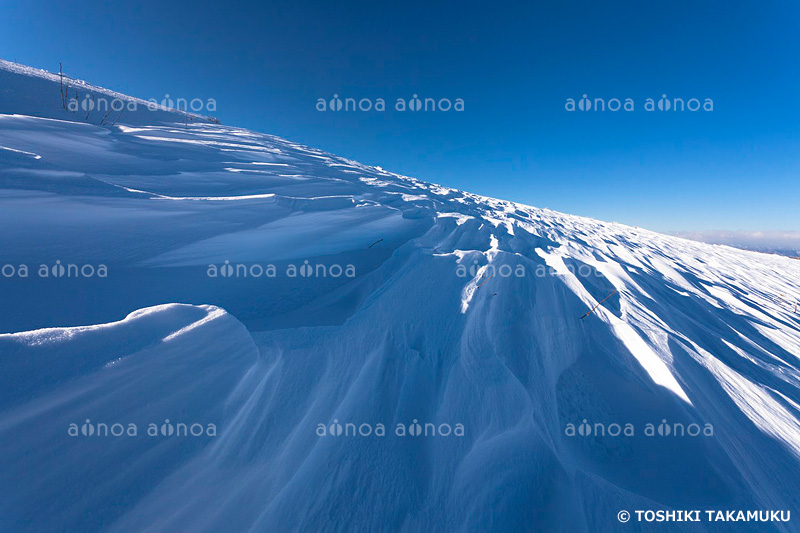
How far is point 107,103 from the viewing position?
4.05 meters

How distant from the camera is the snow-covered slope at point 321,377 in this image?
0.97 meters

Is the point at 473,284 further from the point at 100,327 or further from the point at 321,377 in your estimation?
the point at 100,327

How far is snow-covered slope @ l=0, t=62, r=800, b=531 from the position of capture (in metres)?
0.97

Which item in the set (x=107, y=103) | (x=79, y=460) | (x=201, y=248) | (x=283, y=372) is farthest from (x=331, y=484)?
(x=107, y=103)

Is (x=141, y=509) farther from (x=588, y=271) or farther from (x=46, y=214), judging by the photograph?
(x=588, y=271)

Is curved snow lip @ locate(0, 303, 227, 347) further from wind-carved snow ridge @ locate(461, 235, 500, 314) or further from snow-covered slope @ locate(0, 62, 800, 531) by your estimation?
wind-carved snow ridge @ locate(461, 235, 500, 314)

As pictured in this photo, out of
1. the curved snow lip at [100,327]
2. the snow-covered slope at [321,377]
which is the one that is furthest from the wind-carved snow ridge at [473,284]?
the curved snow lip at [100,327]

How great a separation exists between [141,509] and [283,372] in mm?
618

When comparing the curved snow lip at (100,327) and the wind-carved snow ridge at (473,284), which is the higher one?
the wind-carved snow ridge at (473,284)

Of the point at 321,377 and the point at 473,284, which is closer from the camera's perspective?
the point at 321,377

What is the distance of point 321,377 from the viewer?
1409 mm

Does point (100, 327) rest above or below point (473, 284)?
below

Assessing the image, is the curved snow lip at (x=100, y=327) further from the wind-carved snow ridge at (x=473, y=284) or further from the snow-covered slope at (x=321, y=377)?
the wind-carved snow ridge at (x=473, y=284)

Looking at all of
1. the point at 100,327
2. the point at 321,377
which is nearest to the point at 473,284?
the point at 321,377
